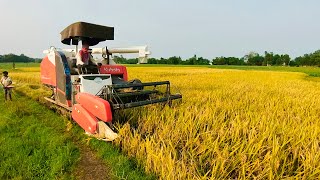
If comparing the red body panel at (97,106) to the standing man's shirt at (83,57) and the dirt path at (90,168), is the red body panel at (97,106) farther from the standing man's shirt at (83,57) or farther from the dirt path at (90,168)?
the standing man's shirt at (83,57)

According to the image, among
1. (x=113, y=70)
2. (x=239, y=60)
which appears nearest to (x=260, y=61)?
(x=239, y=60)

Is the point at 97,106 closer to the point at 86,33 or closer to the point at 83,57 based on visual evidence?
the point at 83,57

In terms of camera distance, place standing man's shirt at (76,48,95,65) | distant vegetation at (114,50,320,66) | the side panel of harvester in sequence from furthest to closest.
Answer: distant vegetation at (114,50,320,66) < standing man's shirt at (76,48,95,65) < the side panel of harvester

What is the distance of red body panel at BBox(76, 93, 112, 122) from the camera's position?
14.9 feet

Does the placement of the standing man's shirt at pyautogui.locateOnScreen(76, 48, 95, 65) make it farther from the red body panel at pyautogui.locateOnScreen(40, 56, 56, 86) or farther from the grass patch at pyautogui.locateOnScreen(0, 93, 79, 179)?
the grass patch at pyautogui.locateOnScreen(0, 93, 79, 179)

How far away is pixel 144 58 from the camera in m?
7.18

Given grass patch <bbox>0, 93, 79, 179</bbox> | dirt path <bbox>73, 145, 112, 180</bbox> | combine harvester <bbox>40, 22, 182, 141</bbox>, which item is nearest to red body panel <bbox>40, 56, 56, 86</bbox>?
combine harvester <bbox>40, 22, 182, 141</bbox>

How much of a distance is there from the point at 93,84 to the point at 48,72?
256cm

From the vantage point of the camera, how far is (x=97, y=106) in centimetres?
479

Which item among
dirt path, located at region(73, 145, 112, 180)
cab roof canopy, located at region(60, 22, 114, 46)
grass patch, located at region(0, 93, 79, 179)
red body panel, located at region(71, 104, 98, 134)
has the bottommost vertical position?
dirt path, located at region(73, 145, 112, 180)

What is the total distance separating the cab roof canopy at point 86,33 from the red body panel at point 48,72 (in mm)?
821

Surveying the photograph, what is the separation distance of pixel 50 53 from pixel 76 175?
5075 mm

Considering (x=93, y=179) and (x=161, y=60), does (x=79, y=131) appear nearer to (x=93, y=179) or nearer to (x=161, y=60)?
(x=93, y=179)

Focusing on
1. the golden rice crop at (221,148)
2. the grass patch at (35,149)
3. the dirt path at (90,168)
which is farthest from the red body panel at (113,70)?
the dirt path at (90,168)
